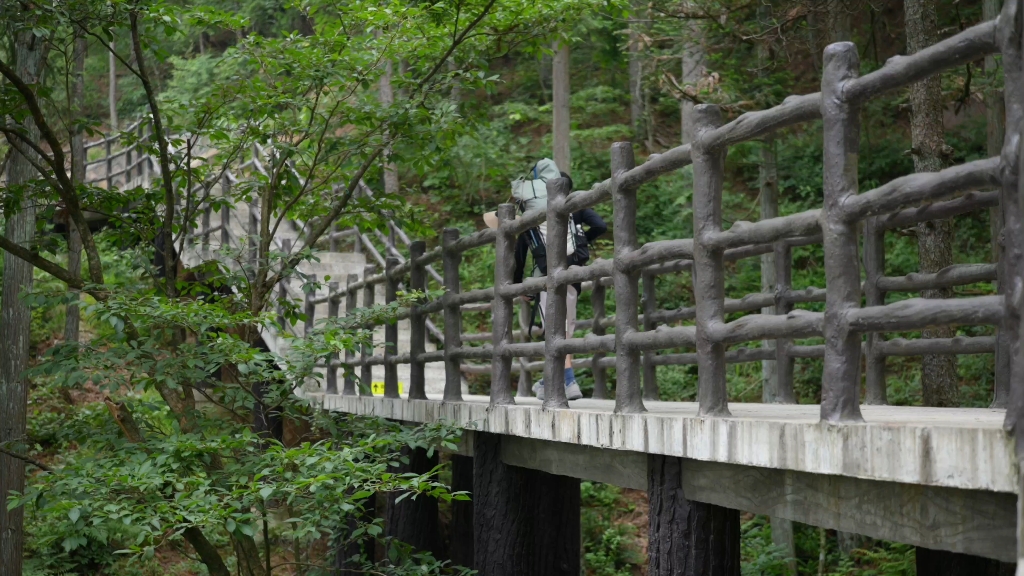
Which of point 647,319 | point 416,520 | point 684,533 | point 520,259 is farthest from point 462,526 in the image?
point 684,533

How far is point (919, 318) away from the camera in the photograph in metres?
3.25

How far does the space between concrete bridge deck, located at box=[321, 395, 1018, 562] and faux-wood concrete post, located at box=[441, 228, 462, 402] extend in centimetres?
202

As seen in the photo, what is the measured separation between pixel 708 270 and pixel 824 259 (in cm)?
50

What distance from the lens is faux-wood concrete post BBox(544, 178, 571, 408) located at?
6148 mm

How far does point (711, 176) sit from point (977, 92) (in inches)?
304

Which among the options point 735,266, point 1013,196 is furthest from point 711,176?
point 735,266

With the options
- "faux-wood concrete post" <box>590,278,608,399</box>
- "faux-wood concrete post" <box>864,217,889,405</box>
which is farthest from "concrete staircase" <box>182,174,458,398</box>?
"faux-wood concrete post" <box>864,217,889,405</box>

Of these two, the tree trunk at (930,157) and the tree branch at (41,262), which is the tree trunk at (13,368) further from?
the tree trunk at (930,157)

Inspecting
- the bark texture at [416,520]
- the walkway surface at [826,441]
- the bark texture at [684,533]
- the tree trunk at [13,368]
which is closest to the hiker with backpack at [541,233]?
the walkway surface at [826,441]

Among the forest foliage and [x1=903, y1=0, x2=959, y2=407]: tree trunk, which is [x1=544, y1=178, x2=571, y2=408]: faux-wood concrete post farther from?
[x1=903, y1=0, x2=959, y2=407]: tree trunk

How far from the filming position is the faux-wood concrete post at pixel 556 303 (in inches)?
242

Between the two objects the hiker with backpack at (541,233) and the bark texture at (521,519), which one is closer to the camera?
the bark texture at (521,519)

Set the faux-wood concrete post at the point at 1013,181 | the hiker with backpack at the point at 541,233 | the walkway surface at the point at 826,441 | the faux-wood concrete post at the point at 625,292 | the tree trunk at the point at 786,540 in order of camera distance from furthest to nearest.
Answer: the tree trunk at the point at 786,540 < the hiker with backpack at the point at 541,233 < the faux-wood concrete post at the point at 625,292 < the walkway surface at the point at 826,441 < the faux-wood concrete post at the point at 1013,181

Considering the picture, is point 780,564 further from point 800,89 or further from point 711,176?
point 800,89
